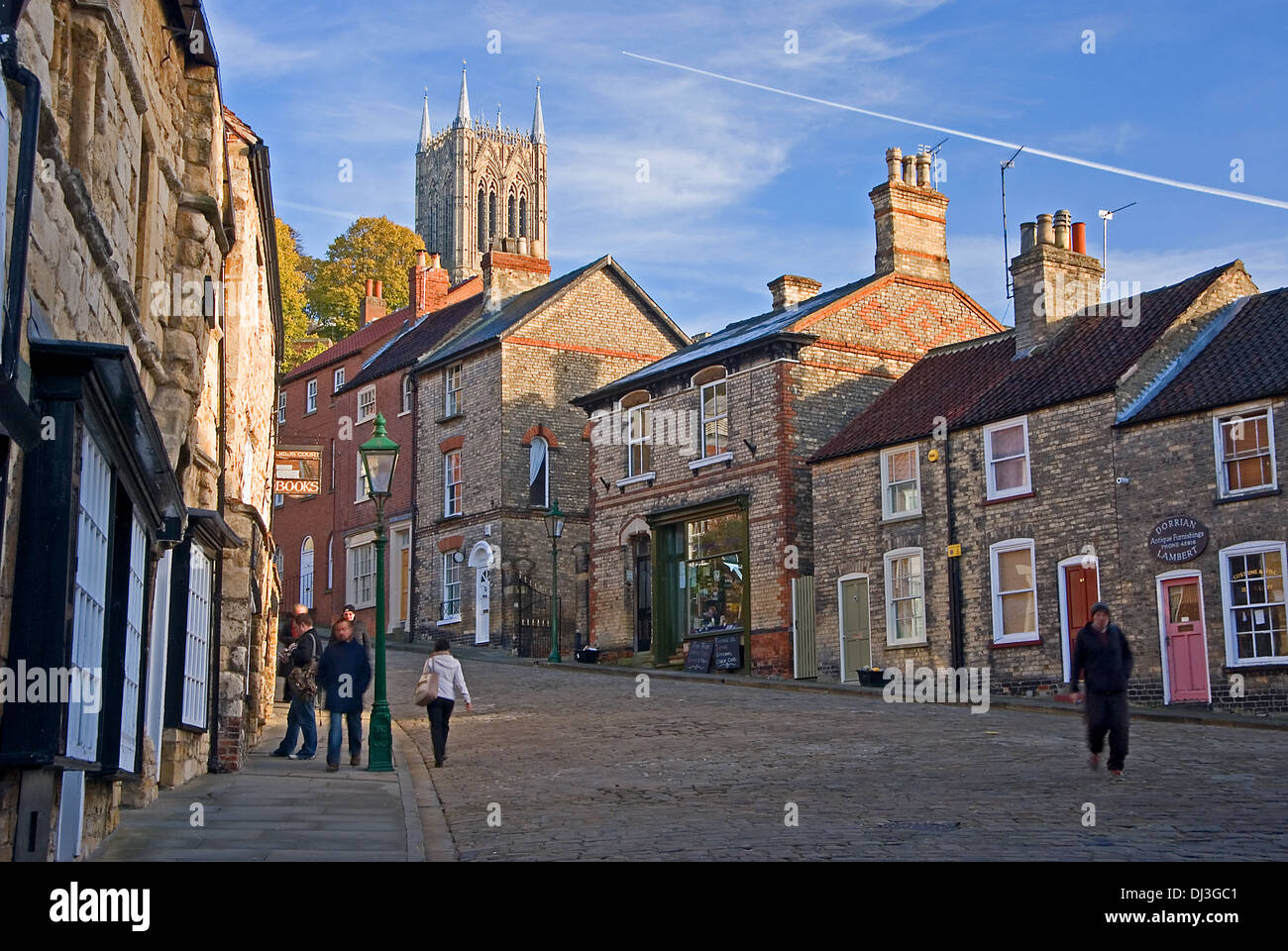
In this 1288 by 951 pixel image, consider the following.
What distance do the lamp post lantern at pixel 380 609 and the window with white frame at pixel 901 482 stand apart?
14358mm

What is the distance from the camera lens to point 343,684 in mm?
16906

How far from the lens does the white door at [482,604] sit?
131 ft

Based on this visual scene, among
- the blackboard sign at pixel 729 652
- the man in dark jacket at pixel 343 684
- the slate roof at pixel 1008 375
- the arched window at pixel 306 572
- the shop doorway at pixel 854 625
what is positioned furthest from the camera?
the arched window at pixel 306 572

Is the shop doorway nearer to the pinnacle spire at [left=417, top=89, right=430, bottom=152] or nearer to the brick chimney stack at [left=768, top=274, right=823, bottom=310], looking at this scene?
the brick chimney stack at [left=768, top=274, right=823, bottom=310]

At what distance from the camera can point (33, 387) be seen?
778 centimetres

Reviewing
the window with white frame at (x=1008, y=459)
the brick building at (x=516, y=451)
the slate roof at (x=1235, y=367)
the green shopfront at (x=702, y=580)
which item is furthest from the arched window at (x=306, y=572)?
the slate roof at (x=1235, y=367)

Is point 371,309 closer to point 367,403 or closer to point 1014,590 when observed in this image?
point 367,403

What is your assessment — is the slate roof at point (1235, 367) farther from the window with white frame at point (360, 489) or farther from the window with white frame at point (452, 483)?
the window with white frame at point (360, 489)

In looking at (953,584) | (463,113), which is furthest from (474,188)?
(953,584)

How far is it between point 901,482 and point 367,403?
22.1 meters

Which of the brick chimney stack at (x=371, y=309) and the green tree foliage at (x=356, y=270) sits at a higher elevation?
the green tree foliage at (x=356, y=270)
